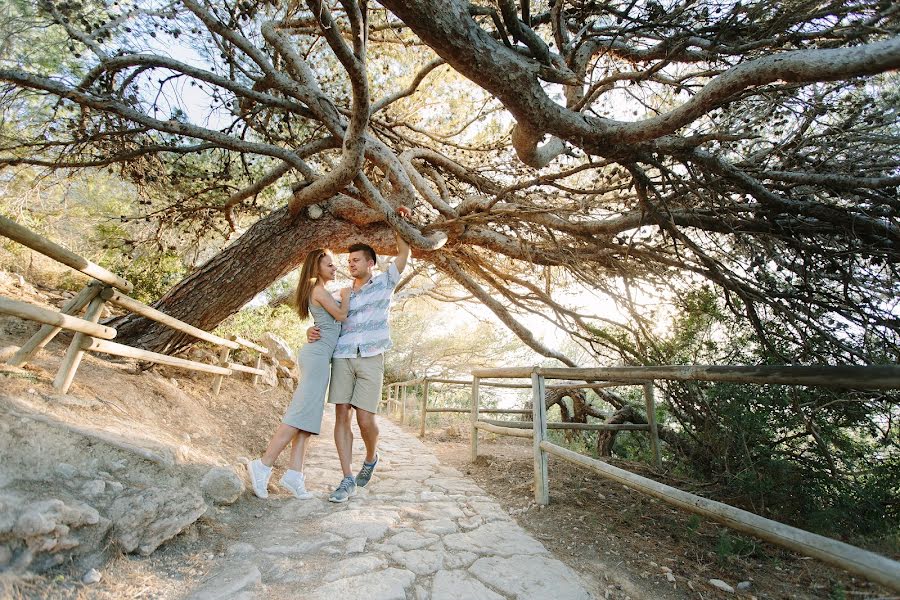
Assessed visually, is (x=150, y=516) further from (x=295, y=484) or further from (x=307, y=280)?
(x=307, y=280)

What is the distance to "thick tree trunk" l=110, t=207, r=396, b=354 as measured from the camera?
423cm

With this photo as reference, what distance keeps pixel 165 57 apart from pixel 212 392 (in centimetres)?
359

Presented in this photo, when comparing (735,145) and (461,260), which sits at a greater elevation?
(735,145)

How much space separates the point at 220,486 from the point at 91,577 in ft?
3.16

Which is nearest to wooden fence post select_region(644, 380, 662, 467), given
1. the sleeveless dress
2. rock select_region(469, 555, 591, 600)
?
rock select_region(469, 555, 591, 600)

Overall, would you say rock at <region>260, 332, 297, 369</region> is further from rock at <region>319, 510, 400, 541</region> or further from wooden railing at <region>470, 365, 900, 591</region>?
wooden railing at <region>470, 365, 900, 591</region>

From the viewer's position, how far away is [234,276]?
4.46 metres

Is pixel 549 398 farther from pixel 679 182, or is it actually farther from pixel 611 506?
pixel 679 182

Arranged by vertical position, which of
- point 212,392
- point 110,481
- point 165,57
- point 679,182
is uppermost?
point 165,57

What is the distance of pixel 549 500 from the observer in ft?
10.0

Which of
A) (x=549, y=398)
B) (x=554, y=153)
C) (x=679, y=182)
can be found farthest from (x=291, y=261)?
(x=549, y=398)

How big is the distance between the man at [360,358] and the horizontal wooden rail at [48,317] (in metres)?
1.28

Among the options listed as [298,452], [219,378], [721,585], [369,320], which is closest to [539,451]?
[721,585]

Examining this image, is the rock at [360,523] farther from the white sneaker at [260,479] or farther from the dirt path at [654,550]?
the dirt path at [654,550]
